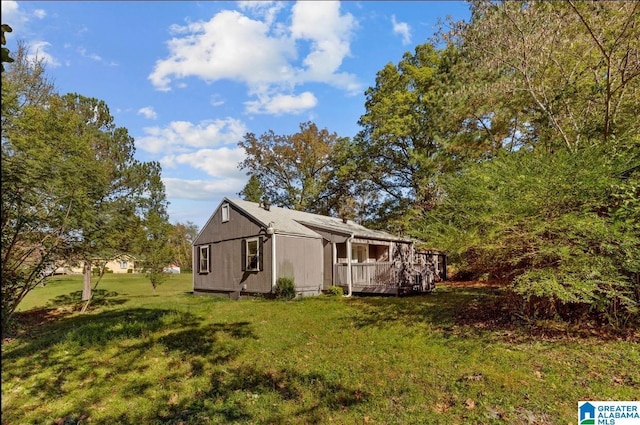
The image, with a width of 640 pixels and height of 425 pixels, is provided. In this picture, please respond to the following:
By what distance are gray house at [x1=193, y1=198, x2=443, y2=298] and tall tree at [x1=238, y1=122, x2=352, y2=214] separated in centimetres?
1511

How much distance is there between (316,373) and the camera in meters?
5.48

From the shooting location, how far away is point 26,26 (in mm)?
2361

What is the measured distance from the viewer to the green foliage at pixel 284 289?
13.8m

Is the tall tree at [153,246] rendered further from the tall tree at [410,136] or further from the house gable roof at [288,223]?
the tall tree at [410,136]

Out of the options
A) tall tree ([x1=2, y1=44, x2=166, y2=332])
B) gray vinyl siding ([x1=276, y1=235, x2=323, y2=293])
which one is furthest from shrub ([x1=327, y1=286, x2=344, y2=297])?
tall tree ([x1=2, y1=44, x2=166, y2=332])

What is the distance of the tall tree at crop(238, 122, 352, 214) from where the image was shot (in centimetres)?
3341

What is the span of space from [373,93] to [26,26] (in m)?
25.5

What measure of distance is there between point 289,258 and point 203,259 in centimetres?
588

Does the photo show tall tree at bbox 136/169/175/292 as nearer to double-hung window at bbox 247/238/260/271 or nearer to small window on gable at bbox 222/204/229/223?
small window on gable at bbox 222/204/229/223

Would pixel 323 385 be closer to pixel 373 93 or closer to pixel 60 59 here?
pixel 60 59

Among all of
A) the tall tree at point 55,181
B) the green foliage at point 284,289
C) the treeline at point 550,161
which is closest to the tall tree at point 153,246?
the tall tree at point 55,181

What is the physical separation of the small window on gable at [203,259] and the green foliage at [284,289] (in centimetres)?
552

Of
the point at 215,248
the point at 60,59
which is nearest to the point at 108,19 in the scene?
the point at 60,59

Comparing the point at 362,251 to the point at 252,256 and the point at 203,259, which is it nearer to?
the point at 252,256
